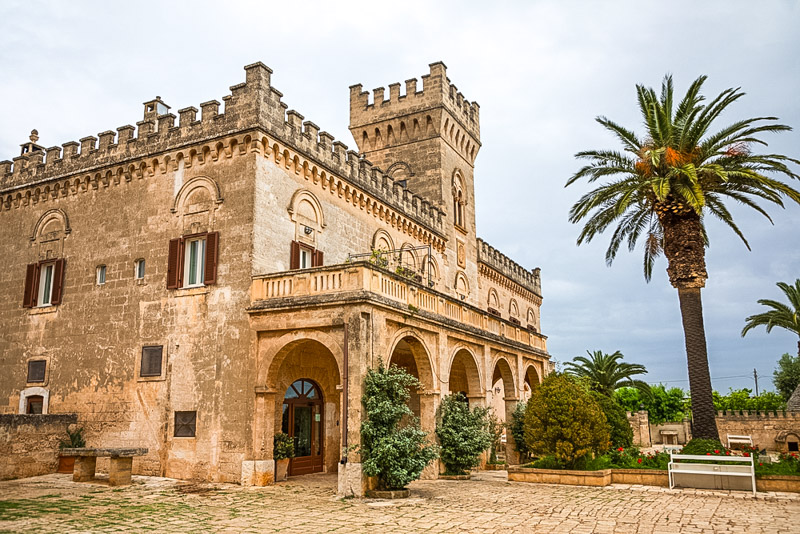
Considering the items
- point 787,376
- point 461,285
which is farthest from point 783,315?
point 461,285

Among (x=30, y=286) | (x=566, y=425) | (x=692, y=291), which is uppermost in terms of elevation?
(x=30, y=286)

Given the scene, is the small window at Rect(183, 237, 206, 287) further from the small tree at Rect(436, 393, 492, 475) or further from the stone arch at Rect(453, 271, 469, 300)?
the stone arch at Rect(453, 271, 469, 300)

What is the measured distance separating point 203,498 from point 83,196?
11.8 m

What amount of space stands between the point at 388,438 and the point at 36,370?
12669mm

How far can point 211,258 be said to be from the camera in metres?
17.7

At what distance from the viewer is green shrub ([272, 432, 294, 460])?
54.6 ft

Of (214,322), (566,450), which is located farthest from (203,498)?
(566,450)

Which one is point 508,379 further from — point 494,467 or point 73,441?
point 73,441

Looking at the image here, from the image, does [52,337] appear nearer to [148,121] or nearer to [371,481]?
[148,121]

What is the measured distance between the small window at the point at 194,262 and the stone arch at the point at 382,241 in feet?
21.6

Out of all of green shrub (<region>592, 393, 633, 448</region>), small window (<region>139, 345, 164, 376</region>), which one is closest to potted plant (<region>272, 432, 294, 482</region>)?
small window (<region>139, 345, 164, 376</region>)

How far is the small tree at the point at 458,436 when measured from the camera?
1831cm

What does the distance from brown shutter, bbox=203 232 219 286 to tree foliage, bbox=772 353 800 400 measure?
157 feet

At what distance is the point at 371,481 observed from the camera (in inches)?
578
